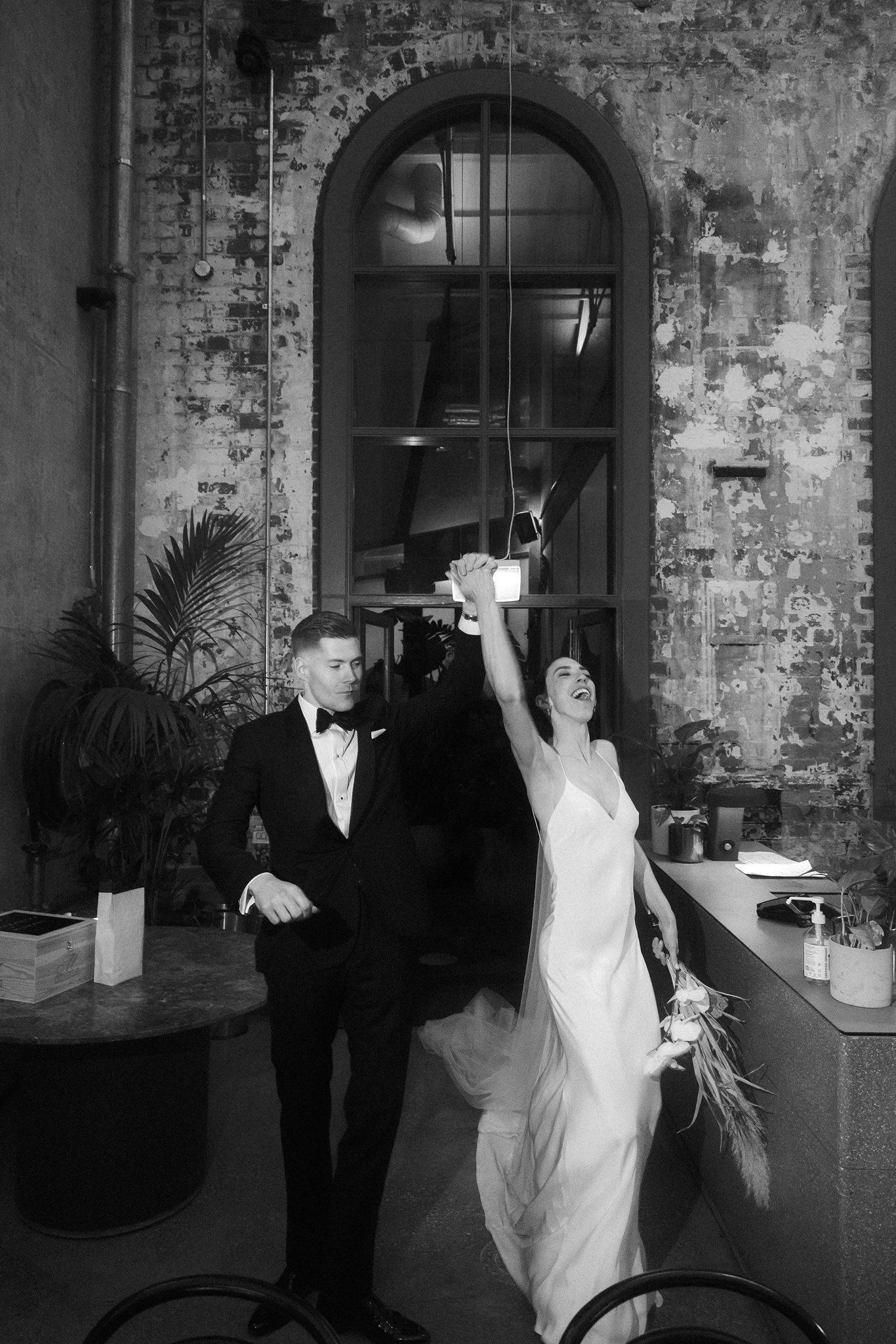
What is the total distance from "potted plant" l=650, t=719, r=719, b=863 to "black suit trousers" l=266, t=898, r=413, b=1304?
213 centimetres

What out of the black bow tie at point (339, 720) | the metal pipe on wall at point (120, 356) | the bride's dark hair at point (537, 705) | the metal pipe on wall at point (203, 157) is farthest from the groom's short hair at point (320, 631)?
the metal pipe on wall at point (203, 157)

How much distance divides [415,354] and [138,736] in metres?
2.82

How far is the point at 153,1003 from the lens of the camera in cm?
268

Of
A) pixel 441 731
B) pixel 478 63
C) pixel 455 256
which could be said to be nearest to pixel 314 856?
pixel 441 731

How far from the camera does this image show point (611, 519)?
5.21m

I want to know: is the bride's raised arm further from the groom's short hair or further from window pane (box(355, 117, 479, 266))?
window pane (box(355, 117, 479, 266))

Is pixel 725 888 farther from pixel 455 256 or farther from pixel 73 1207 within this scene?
pixel 455 256

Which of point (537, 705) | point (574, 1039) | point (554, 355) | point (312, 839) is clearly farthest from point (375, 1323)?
point (554, 355)

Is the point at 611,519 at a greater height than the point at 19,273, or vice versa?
the point at 19,273

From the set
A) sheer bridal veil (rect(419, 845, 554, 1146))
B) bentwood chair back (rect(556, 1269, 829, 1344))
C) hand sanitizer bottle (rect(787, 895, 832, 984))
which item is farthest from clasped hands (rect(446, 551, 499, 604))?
bentwood chair back (rect(556, 1269, 829, 1344))

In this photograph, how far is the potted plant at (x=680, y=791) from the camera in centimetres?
427

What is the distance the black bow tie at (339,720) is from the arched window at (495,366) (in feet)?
8.46

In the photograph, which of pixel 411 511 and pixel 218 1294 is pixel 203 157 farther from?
pixel 218 1294

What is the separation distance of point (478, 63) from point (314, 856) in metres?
Result: 4.73
